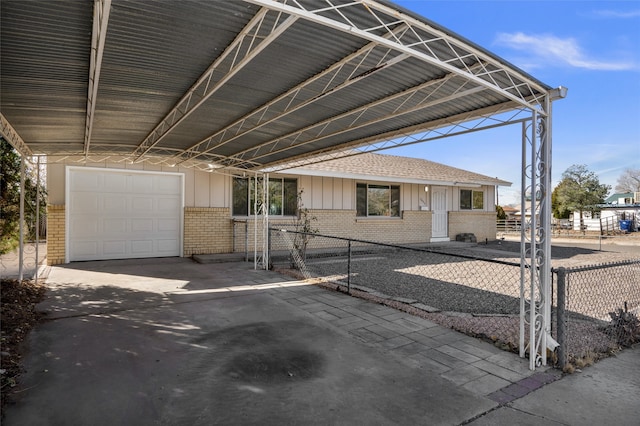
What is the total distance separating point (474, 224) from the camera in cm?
1770

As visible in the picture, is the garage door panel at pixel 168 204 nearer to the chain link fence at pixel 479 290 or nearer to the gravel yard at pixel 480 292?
the chain link fence at pixel 479 290

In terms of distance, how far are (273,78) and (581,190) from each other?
35.9 m

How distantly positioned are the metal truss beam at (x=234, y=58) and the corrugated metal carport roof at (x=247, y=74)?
0.07 ft

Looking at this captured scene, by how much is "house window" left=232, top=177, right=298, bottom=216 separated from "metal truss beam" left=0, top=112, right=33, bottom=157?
18.4 feet

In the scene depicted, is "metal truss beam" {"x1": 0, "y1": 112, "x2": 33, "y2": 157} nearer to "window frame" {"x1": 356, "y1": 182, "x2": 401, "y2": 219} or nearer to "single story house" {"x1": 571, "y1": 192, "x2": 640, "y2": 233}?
"window frame" {"x1": 356, "y1": 182, "x2": 401, "y2": 219}

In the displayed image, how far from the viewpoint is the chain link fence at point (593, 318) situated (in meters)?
3.71

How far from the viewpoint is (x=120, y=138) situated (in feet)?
24.9

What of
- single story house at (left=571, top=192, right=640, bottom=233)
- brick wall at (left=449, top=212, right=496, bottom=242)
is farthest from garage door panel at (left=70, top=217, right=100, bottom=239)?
single story house at (left=571, top=192, right=640, bottom=233)

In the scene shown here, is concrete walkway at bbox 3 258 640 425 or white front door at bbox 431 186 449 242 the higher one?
white front door at bbox 431 186 449 242

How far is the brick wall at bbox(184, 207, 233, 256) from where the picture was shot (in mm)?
10977

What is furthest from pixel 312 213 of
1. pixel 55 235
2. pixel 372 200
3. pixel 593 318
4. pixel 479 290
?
pixel 593 318

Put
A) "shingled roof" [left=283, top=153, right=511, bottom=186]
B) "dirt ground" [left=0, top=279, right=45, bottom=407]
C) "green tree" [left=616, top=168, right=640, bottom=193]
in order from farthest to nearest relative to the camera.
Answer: "green tree" [left=616, top=168, right=640, bottom=193]
"shingled roof" [left=283, top=153, right=511, bottom=186]
"dirt ground" [left=0, top=279, right=45, bottom=407]

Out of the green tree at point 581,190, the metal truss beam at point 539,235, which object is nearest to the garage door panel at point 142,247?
the metal truss beam at point 539,235

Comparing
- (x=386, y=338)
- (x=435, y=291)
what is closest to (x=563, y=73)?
(x=435, y=291)
